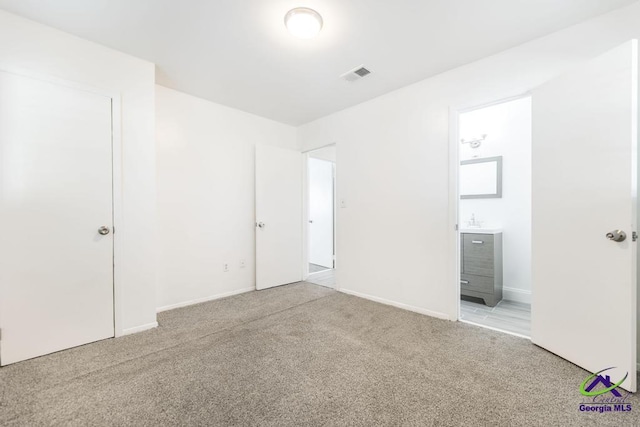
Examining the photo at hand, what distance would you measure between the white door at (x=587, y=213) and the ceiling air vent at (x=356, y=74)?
1467mm

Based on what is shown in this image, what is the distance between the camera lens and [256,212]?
12.0 feet

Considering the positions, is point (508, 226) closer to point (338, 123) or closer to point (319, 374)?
point (338, 123)

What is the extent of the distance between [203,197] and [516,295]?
4.10m

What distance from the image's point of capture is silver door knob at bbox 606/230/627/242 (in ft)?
5.08

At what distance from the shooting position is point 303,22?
183 cm

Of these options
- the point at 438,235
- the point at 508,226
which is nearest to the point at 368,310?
the point at 438,235

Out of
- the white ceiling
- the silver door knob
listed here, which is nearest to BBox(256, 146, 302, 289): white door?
the white ceiling

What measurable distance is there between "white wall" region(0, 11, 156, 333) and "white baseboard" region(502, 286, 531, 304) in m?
4.06

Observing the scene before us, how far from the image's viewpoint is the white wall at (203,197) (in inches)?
115

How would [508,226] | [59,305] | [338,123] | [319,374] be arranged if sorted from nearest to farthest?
[319,374], [59,305], [508,226], [338,123]

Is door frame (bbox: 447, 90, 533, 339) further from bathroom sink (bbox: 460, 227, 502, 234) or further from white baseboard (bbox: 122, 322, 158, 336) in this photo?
white baseboard (bbox: 122, 322, 158, 336)

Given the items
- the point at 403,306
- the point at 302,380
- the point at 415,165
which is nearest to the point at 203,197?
the point at 302,380

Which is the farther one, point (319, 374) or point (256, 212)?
point (256, 212)

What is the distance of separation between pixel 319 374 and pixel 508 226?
3.07 m
